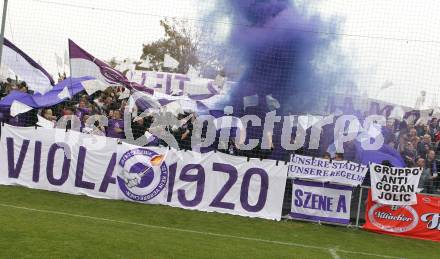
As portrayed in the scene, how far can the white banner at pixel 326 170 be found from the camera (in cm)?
1177

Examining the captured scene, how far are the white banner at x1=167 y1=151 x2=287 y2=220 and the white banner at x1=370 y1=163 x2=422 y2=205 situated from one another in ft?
6.50

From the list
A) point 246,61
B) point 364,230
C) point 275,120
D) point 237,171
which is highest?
point 246,61

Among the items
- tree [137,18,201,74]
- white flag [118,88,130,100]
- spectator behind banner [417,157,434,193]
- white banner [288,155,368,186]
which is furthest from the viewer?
tree [137,18,201,74]

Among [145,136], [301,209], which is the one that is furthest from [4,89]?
[301,209]

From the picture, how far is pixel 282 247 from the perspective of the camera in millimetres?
9164

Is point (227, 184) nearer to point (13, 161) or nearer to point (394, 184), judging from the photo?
point (394, 184)

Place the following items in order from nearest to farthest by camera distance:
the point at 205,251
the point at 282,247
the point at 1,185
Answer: the point at 205,251 → the point at 282,247 → the point at 1,185

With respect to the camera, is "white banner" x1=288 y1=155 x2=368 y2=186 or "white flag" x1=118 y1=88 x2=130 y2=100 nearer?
"white banner" x1=288 y1=155 x2=368 y2=186

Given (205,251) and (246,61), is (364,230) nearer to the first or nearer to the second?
(205,251)

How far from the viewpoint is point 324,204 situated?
11867mm

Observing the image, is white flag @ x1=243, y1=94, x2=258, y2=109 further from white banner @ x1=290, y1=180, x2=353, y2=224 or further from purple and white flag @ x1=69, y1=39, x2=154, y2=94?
white banner @ x1=290, y1=180, x2=353, y2=224

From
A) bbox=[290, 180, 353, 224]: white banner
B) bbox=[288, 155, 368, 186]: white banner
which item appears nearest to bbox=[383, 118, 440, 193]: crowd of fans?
bbox=[288, 155, 368, 186]: white banner

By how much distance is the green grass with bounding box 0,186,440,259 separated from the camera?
294 inches

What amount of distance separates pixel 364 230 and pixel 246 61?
831 centimetres
